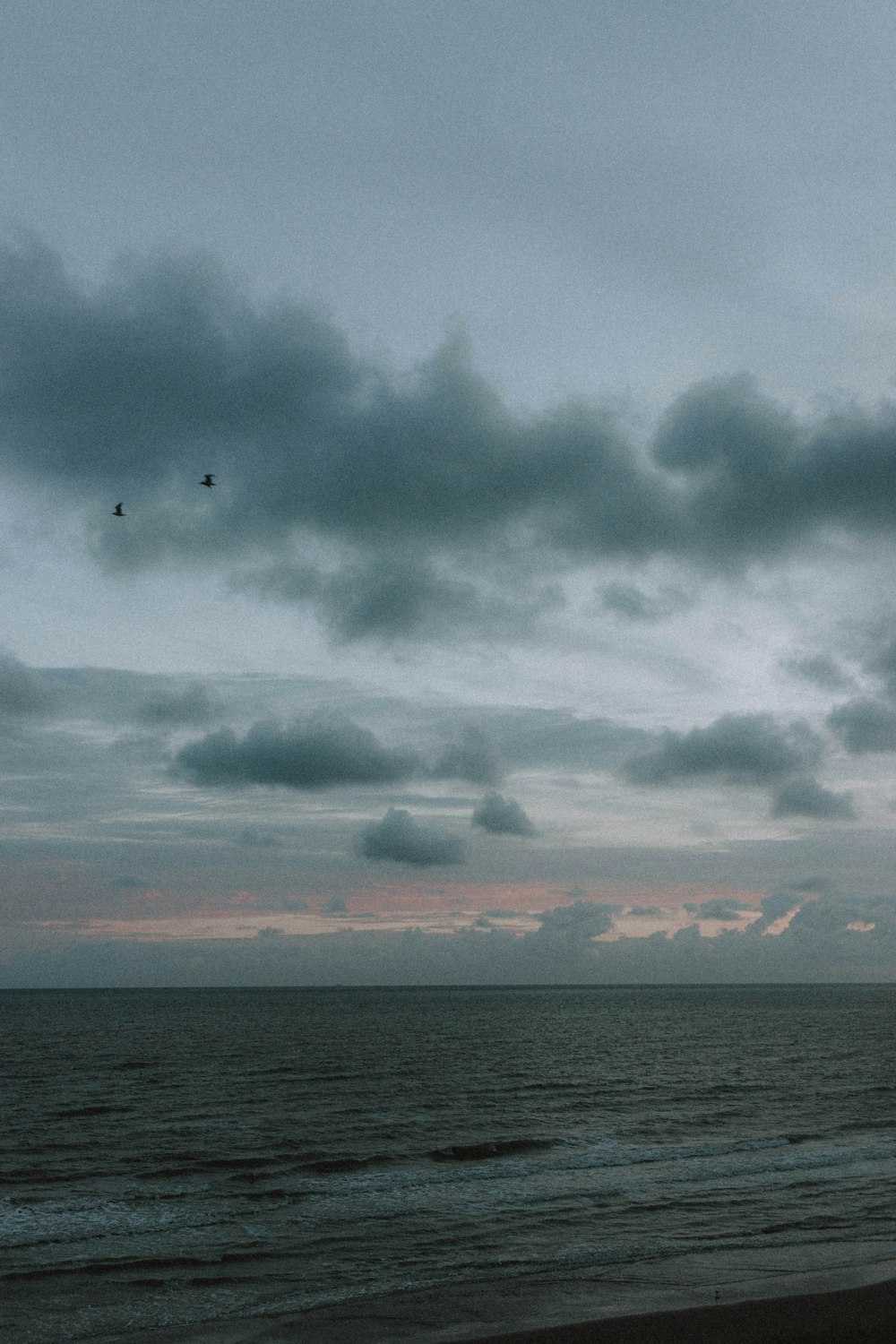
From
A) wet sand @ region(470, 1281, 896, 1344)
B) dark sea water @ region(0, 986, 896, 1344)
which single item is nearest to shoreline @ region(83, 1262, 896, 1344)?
wet sand @ region(470, 1281, 896, 1344)

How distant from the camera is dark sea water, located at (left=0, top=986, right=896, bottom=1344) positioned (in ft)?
69.5

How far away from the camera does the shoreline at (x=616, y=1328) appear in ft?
56.5

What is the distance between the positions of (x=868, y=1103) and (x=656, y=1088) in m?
11.7

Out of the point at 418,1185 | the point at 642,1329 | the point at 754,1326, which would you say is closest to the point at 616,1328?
the point at 642,1329

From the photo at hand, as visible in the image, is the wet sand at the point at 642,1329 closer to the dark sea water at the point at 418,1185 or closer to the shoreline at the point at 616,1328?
the shoreline at the point at 616,1328

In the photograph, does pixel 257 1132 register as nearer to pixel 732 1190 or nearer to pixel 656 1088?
pixel 732 1190

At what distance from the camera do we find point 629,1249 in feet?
77.4

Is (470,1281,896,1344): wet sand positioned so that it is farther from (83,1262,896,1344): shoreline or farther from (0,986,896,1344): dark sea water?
(0,986,896,1344): dark sea water

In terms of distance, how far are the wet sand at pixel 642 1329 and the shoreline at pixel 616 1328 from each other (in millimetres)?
17

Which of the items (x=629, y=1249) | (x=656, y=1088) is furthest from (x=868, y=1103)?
(x=629, y=1249)

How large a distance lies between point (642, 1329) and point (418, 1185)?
1534 centimetres

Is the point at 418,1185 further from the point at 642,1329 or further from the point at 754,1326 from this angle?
the point at 754,1326

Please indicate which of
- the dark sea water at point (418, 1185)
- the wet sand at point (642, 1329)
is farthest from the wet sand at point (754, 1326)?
the dark sea water at point (418, 1185)

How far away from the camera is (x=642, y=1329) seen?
57.7 ft
